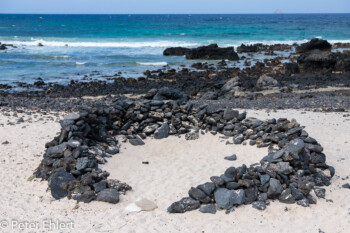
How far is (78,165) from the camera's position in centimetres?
804

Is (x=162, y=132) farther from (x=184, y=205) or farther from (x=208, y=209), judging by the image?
(x=208, y=209)

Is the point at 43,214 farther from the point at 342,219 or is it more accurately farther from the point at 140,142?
the point at 342,219

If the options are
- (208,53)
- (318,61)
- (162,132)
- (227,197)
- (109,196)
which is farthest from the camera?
(208,53)

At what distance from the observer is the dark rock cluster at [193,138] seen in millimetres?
7258

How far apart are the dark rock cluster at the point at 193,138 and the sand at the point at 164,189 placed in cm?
20

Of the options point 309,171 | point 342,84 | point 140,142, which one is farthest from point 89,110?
point 342,84

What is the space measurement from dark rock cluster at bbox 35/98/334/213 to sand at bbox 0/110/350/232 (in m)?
0.20

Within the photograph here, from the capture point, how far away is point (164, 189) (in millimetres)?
7863

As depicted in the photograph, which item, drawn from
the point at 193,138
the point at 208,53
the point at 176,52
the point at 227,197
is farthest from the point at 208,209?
the point at 176,52

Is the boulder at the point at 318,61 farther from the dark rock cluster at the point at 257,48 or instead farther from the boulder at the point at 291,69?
the dark rock cluster at the point at 257,48

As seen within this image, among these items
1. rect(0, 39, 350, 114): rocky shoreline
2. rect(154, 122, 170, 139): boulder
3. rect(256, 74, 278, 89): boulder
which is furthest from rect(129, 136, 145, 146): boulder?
rect(256, 74, 278, 89): boulder

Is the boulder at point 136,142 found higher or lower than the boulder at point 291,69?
higher

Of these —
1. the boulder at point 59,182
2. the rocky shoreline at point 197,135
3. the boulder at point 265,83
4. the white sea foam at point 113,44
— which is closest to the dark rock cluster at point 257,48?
the white sea foam at point 113,44

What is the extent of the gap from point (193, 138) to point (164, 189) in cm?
309
